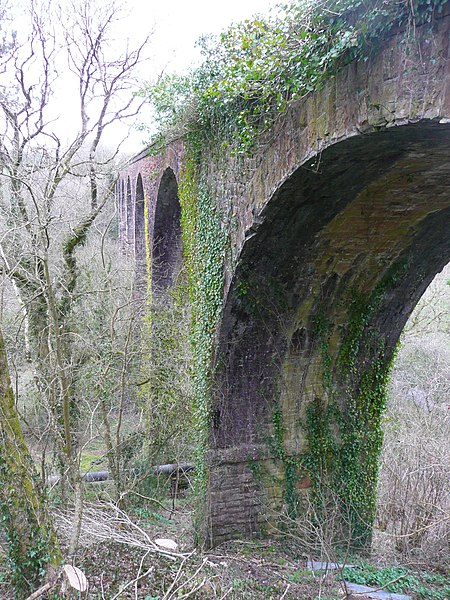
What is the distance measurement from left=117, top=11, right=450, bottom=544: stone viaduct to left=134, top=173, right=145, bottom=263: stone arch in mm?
4147

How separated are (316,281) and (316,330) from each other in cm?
77

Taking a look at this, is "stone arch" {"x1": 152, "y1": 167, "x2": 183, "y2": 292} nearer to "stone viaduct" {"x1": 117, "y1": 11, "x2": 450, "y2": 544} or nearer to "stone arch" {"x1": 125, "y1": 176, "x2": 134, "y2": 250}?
"stone viaduct" {"x1": 117, "y1": 11, "x2": 450, "y2": 544}

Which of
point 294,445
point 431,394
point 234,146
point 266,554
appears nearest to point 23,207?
point 234,146

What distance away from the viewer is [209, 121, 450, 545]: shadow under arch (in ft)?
16.3

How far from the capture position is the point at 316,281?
19.8ft

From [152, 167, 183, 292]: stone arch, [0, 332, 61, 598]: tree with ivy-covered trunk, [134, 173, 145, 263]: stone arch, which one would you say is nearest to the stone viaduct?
[152, 167, 183, 292]: stone arch

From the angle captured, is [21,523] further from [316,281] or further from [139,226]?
[139,226]

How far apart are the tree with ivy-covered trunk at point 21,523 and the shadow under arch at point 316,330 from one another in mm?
2517

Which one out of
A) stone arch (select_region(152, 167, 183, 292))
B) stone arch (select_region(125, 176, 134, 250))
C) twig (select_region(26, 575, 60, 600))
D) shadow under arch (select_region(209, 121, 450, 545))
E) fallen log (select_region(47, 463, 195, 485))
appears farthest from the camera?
stone arch (select_region(125, 176, 134, 250))

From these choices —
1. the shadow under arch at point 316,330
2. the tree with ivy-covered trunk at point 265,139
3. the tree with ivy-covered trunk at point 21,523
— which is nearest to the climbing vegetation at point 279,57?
the tree with ivy-covered trunk at point 265,139

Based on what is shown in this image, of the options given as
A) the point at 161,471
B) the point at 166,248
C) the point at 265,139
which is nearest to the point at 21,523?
the point at 265,139

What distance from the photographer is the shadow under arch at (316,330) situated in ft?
16.3

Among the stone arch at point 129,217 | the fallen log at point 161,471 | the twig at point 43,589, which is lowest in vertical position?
the fallen log at point 161,471

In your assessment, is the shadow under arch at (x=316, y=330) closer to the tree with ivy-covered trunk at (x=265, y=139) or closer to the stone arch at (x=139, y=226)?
the tree with ivy-covered trunk at (x=265, y=139)
